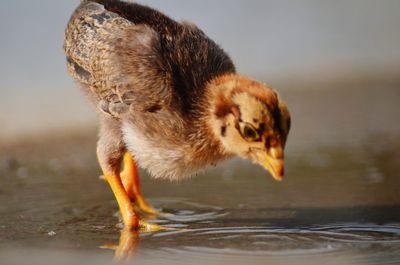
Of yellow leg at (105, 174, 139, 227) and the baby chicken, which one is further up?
the baby chicken

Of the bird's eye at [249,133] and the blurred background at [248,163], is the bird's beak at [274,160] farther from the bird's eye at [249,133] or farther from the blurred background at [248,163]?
the blurred background at [248,163]

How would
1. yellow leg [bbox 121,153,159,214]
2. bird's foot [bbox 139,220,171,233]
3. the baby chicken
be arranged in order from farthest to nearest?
yellow leg [bbox 121,153,159,214] → bird's foot [bbox 139,220,171,233] → the baby chicken

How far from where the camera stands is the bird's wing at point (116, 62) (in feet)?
21.8

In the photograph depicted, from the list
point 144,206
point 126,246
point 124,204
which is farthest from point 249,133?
point 144,206

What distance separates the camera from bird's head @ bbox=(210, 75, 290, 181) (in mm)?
5910

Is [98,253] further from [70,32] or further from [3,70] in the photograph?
[3,70]

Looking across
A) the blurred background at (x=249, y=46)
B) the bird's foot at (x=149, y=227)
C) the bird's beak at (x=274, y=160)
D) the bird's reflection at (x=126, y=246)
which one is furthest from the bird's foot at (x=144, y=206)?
the blurred background at (x=249, y=46)

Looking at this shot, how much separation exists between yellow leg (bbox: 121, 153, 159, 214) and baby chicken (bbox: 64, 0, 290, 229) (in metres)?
0.11

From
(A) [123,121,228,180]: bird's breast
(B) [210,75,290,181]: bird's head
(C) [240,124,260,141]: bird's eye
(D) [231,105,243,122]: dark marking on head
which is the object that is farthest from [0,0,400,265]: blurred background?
(D) [231,105,243,122]: dark marking on head

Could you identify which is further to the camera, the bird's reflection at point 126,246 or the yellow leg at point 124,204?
the yellow leg at point 124,204

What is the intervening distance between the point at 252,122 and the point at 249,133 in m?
0.13

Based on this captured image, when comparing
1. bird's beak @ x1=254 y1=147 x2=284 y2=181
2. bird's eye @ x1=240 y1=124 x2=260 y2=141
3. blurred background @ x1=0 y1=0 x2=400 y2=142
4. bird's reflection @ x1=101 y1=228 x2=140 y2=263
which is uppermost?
blurred background @ x1=0 y1=0 x2=400 y2=142

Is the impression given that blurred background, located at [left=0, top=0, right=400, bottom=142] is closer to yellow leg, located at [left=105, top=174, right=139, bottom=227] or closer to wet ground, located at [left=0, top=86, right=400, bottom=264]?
wet ground, located at [left=0, top=86, right=400, bottom=264]

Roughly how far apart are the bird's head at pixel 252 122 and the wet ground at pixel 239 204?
580 millimetres
